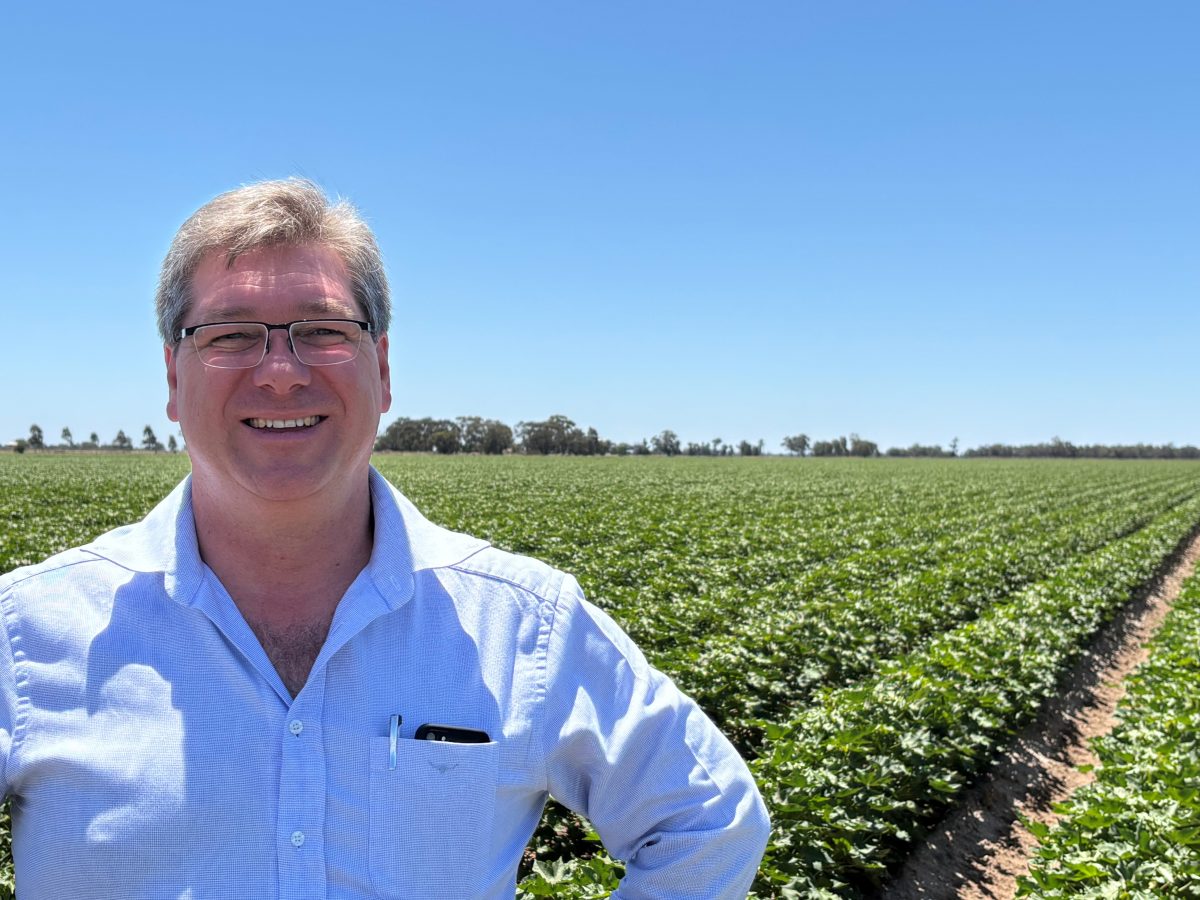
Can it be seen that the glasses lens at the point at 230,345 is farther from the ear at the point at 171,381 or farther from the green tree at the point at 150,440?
the green tree at the point at 150,440

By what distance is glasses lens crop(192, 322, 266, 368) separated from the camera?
1612mm

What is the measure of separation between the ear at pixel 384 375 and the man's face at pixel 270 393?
4.9 inches

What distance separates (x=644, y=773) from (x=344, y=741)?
0.53m

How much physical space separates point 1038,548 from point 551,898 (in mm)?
17374

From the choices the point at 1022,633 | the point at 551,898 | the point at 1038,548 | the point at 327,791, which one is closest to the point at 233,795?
the point at 327,791

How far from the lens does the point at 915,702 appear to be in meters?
6.55

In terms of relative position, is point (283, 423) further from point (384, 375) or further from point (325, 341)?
point (384, 375)

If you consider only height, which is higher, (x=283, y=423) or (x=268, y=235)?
(x=268, y=235)

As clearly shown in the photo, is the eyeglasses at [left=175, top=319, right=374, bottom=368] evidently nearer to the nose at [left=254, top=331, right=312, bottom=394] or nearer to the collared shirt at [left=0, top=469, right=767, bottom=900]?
the nose at [left=254, top=331, right=312, bottom=394]

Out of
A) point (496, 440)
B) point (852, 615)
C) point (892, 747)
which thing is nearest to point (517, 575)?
point (892, 747)

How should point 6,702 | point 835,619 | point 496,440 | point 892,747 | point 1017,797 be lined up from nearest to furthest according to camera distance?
point 6,702 → point 892,747 → point 1017,797 → point 835,619 → point 496,440

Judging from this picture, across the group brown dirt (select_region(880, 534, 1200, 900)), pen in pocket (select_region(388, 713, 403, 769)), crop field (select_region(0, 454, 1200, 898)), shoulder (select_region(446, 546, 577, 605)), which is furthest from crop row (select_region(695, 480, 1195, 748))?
pen in pocket (select_region(388, 713, 403, 769))

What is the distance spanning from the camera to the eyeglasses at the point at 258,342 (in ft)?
5.28

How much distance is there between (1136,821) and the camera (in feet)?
15.8
